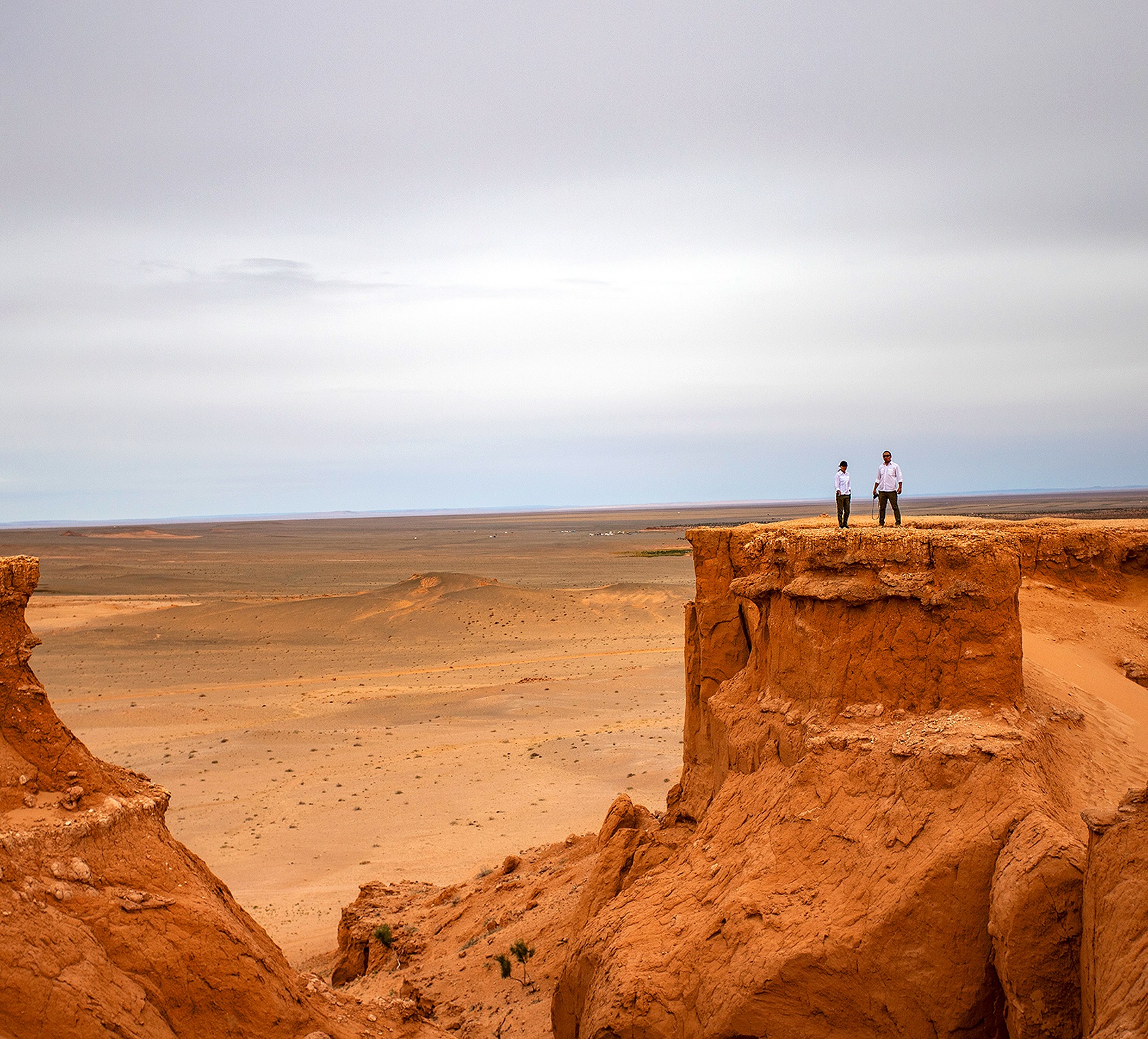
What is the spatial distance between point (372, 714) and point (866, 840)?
878 inches

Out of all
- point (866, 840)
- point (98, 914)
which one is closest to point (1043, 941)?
point (866, 840)

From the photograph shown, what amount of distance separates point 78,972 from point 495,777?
15.6 metres

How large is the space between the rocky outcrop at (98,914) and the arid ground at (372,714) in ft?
22.0

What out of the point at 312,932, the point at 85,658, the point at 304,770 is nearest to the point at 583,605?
the point at 85,658

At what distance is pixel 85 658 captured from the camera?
37406 millimetres

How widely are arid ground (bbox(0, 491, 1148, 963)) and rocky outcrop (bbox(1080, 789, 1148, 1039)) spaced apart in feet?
15.6

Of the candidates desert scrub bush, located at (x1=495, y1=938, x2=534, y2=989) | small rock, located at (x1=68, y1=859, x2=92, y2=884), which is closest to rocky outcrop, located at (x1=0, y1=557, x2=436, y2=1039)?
small rock, located at (x1=68, y1=859, x2=92, y2=884)

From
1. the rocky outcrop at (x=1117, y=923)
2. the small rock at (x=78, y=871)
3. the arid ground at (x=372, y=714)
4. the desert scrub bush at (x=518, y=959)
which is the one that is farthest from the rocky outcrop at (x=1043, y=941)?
the small rock at (x=78, y=871)

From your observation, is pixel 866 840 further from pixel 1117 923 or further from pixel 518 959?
pixel 518 959

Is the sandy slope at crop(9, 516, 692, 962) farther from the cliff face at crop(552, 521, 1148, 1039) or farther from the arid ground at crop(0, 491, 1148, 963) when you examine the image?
the cliff face at crop(552, 521, 1148, 1039)

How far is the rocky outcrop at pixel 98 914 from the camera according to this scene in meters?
6.52

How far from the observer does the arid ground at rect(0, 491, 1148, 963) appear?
17.7 metres

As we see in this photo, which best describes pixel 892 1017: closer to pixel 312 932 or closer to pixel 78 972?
pixel 78 972

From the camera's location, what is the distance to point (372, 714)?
28.6 meters
